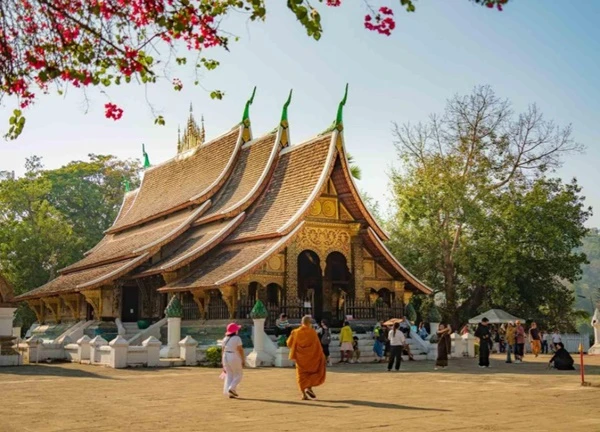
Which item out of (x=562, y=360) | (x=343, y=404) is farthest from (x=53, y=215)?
(x=343, y=404)

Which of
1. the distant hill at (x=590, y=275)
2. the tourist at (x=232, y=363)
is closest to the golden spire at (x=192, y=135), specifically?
the tourist at (x=232, y=363)

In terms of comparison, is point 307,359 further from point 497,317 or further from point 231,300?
point 497,317

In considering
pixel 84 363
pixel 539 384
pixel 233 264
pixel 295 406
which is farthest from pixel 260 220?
pixel 295 406

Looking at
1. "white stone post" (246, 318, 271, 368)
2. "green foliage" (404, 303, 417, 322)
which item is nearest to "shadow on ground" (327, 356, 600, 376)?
"white stone post" (246, 318, 271, 368)

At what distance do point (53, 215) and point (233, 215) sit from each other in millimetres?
26624

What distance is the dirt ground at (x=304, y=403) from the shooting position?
24.8 feet

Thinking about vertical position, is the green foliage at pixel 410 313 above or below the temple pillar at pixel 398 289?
below

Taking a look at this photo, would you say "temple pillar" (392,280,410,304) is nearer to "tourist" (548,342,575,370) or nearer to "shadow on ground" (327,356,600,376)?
"shadow on ground" (327,356,600,376)

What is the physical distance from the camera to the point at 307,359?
34.3ft

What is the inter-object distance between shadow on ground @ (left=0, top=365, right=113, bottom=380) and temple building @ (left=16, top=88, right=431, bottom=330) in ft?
15.5

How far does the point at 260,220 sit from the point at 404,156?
15.6 m

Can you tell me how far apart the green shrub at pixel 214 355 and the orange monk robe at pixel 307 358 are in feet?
25.1

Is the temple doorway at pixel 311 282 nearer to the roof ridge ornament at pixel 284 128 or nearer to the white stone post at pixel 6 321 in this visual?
the roof ridge ornament at pixel 284 128

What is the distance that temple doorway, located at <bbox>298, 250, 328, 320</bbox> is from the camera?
24052 mm
